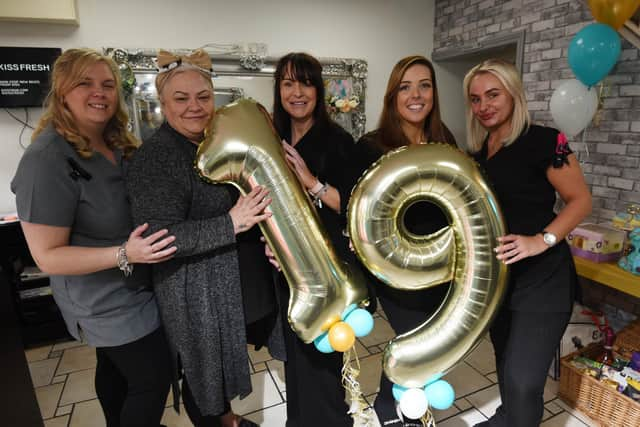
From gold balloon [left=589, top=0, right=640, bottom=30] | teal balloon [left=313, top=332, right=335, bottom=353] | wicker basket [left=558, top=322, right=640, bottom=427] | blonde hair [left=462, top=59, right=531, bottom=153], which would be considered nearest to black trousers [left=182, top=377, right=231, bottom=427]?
teal balloon [left=313, top=332, right=335, bottom=353]

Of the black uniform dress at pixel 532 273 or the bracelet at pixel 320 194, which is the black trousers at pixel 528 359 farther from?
the bracelet at pixel 320 194

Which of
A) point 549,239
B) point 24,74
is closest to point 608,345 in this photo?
point 549,239

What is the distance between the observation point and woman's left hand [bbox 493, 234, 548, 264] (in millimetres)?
1113

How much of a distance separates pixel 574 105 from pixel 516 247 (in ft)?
4.33

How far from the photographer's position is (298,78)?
1354mm

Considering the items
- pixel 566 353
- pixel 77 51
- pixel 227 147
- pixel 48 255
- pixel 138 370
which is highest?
pixel 77 51

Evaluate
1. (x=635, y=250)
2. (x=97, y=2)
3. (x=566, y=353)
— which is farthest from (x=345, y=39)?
(x=566, y=353)

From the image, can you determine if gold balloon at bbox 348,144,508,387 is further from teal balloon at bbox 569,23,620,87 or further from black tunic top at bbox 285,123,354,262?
teal balloon at bbox 569,23,620,87

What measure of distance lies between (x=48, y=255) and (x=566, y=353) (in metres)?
2.41

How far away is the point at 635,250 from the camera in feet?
6.33

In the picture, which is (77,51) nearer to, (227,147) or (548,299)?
(227,147)

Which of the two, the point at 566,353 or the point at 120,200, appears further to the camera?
the point at 566,353

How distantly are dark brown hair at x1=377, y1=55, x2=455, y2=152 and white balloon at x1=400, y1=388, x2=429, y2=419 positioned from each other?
0.77 meters

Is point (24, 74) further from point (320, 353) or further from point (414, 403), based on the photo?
point (414, 403)
